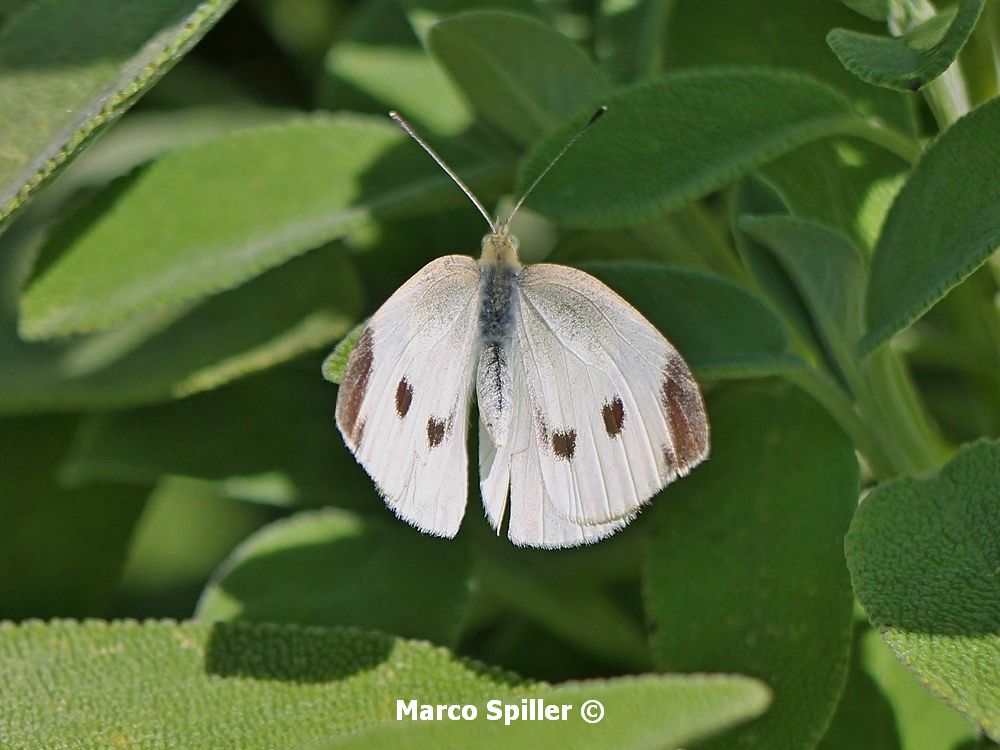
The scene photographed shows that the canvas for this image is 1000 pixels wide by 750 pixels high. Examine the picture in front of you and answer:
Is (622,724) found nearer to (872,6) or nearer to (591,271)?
(591,271)

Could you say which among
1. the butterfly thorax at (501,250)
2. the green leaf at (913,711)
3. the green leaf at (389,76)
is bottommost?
the green leaf at (913,711)

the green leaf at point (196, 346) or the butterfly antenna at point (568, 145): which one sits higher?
the butterfly antenna at point (568, 145)

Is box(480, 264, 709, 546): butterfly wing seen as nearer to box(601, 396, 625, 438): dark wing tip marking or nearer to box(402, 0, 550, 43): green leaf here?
box(601, 396, 625, 438): dark wing tip marking

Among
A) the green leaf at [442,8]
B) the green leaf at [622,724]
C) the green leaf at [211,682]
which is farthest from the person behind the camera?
the green leaf at [442,8]

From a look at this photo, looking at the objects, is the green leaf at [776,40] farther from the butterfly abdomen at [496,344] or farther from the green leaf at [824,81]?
→ the butterfly abdomen at [496,344]

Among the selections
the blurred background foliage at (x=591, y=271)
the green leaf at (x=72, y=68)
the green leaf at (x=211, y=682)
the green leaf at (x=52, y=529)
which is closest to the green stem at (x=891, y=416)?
the blurred background foliage at (x=591, y=271)

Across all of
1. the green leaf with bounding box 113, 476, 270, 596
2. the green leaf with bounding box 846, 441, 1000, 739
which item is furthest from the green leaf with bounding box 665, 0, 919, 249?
the green leaf with bounding box 113, 476, 270, 596

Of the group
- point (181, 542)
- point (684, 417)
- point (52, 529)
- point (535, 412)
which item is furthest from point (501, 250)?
point (181, 542)

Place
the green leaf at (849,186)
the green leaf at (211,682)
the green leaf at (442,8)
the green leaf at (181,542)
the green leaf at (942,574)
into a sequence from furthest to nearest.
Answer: the green leaf at (181,542)
the green leaf at (442,8)
the green leaf at (849,186)
the green leaf at (211,682)
the green leaf at (942,574)
